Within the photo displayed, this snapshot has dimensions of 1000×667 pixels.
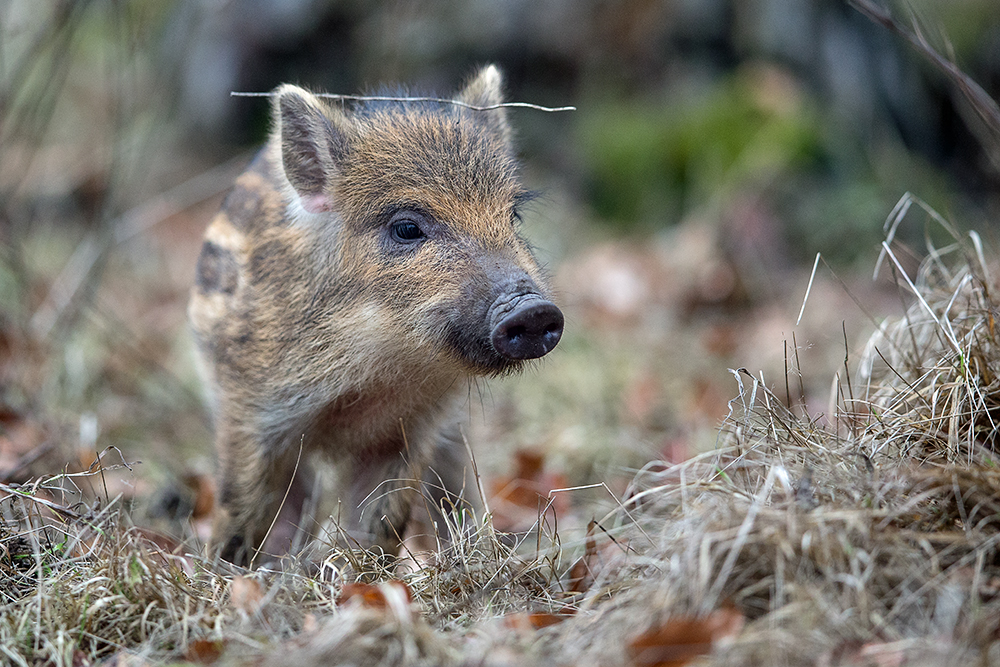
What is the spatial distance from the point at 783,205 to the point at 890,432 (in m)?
5.48

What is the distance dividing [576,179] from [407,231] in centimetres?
634

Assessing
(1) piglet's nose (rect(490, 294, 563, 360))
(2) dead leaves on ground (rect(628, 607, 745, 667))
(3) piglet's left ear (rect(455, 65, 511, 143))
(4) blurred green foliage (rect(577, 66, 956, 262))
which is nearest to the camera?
(2) dead leaves on ground (rect(628, 607, 745, 667))

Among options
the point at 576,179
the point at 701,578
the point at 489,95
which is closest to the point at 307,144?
the point at 489,95

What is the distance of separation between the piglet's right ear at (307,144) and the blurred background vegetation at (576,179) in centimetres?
146

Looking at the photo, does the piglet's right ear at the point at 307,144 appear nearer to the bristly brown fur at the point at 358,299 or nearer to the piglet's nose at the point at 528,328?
the bristly brown fur at the point at 358,299

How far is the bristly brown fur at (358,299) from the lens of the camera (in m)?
3.47

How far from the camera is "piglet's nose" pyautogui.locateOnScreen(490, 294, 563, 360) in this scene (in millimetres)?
3045

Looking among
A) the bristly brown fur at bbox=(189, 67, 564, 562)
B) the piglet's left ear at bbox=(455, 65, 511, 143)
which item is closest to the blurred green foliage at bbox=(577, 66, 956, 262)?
the piglet's left ear at bbox=(455, 65, 511, 143)

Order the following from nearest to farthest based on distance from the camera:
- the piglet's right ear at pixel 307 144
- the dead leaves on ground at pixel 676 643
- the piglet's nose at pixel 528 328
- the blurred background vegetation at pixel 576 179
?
the dead leaves on ground at pixel 676 643, the piglet's nose at pixel 528 328, the piglet's right ear at pixel 307 144, the blurred background vegetation at pixel 576 179

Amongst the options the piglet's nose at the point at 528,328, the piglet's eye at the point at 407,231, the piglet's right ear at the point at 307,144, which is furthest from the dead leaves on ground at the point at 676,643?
the piglet's right ear at the point at 307,144

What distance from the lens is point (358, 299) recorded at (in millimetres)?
3600

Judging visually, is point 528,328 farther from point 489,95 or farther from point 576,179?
point 576,179

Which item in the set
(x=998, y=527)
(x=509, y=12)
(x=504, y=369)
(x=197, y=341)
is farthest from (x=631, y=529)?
(x=509, y=12)

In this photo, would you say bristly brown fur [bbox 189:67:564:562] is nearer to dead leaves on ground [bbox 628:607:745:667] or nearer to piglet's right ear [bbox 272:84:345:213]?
piglet's right ear [bbox 272:84:345:213]
